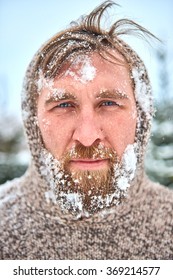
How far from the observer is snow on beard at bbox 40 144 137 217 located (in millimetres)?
930

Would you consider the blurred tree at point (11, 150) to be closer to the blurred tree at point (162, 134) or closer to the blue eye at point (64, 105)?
the blue eye at point (64, 105)

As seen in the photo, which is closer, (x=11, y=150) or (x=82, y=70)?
(x=82, y=70)

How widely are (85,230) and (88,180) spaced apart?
117 millimetres

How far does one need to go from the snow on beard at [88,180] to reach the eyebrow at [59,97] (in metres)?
0.10

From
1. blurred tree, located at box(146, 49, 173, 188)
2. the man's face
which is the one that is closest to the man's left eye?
the man's face

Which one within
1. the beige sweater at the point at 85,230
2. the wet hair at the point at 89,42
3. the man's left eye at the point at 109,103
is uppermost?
the wet hair at the point at 89,42

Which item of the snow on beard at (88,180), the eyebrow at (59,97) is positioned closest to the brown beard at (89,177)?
the snow on beard at (88,180)

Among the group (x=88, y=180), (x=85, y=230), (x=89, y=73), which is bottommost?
(x=85, y=230)

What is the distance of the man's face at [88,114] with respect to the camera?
0.90m

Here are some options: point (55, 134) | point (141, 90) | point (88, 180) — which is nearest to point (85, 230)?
point (88, 180)

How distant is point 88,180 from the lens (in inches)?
36.7

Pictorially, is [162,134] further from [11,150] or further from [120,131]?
[11,150]

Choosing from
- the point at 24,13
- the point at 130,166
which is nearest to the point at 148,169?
the point at 130,166

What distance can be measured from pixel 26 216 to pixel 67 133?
8.5 inches
